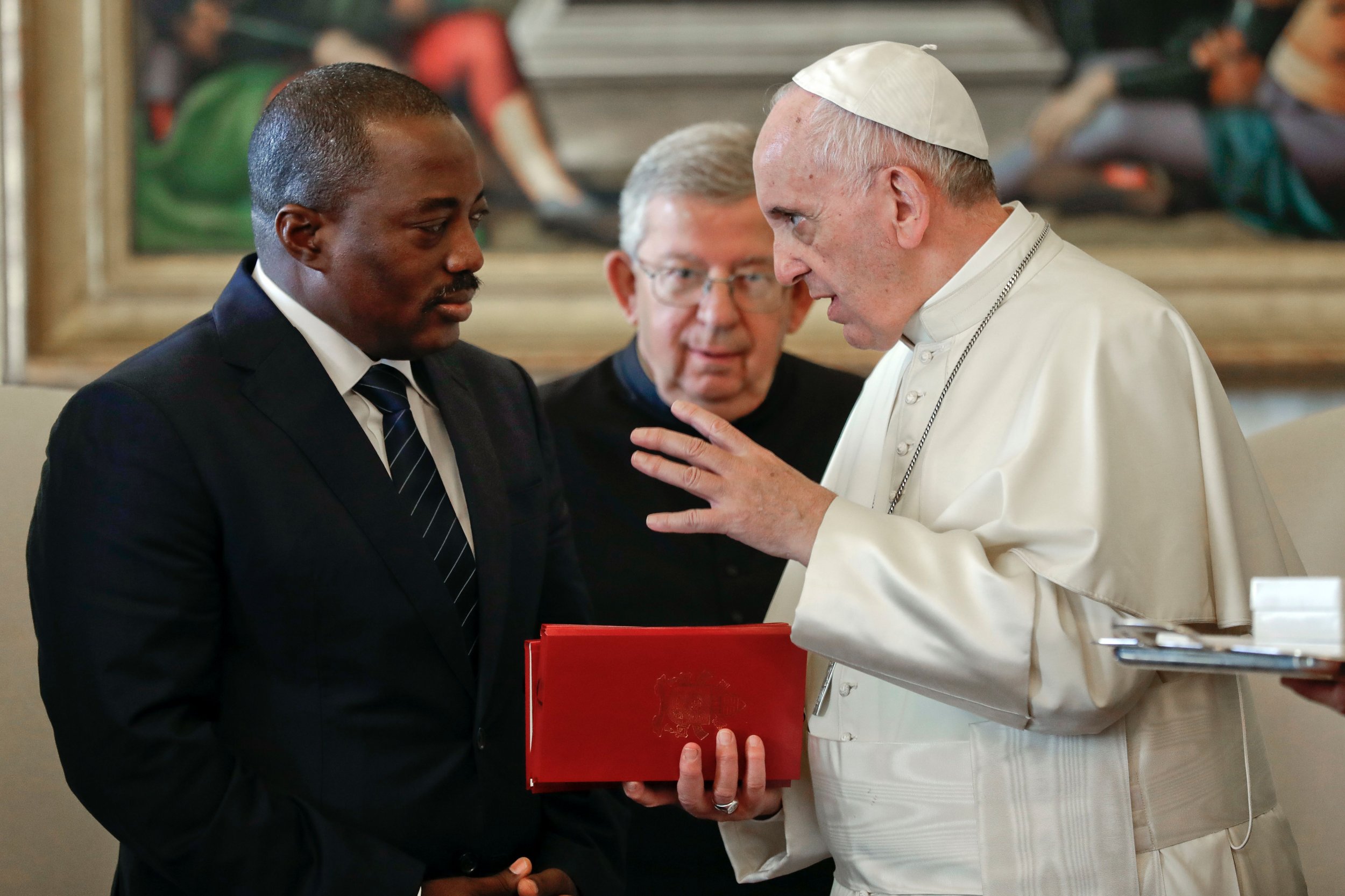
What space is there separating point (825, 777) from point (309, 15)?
258cm

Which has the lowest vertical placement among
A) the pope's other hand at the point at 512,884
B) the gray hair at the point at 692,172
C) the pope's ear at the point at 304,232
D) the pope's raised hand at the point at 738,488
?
the pope's other hand at the point at 512,884

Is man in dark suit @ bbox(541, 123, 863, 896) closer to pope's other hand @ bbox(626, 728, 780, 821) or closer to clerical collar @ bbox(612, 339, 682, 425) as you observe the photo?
clerical collar @ bbox(612, 339, 682, 425)

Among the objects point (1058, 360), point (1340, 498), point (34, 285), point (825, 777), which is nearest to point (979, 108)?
point (1340, 498)

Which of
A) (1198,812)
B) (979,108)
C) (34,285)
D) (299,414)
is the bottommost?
(1198,812)

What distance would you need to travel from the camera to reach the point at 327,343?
1.90 metres

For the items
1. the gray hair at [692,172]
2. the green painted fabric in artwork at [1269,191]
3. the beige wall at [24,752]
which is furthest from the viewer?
the green painted fabric in artwork at [1269,191]

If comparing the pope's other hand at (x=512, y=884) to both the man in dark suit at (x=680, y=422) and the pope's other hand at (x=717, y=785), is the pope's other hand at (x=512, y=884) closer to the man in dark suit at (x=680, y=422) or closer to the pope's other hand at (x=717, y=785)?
the pope's other hand at (x=717, y=785)

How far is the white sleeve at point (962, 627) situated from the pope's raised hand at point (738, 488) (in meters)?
0.03

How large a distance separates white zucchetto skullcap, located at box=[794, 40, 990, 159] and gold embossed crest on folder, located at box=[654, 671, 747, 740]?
0.84 metres

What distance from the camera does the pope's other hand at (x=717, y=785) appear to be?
183 centimetres

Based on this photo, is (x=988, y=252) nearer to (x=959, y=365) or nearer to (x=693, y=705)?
(x=959, y=365)

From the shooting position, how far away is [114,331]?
11.3 ft

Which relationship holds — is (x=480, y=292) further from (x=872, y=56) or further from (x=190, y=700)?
(x=190, y=700)

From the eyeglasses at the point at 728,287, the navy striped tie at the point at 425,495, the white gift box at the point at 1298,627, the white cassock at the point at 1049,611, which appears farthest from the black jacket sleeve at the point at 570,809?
the white gift box at the point at 1298,627
